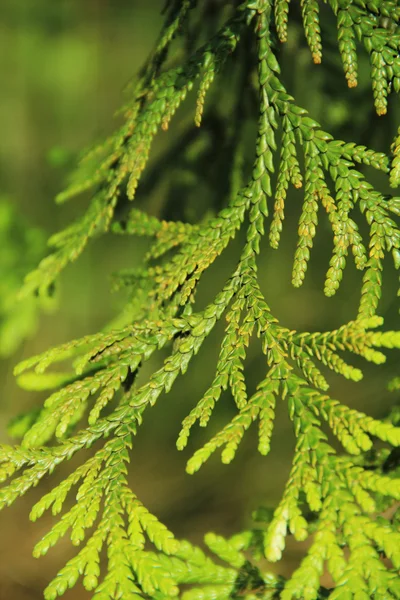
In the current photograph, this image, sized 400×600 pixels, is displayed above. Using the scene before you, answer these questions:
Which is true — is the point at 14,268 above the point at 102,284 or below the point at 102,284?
below

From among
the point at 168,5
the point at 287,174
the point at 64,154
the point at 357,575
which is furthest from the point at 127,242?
the point at 357,575

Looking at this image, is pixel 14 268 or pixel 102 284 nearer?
pixel 14 268

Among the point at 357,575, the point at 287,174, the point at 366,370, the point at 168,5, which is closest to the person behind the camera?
the point at 357,575

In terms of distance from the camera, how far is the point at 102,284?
163 inches

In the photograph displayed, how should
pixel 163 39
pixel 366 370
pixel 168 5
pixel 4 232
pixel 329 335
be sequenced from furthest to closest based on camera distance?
1. pixel 366 370
2. pixel 4 232
3. pixel 168 5
4. pixel 163 39
5. pixel 329 335

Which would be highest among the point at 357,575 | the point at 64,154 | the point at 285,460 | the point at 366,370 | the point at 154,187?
the point at 64,154

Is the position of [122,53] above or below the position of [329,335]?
above

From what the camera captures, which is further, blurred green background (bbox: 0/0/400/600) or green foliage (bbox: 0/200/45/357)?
blurred green background (bbox: 0/0/400/600)

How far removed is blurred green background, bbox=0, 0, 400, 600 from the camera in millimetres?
3539

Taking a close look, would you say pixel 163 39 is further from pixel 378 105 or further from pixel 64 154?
pixel 64 154

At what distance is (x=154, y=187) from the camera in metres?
2.09

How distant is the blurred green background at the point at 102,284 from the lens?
3539 mm

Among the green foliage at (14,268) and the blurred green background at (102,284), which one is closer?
the green foliage at (14,268)

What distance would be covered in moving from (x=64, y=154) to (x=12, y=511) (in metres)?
2.83
